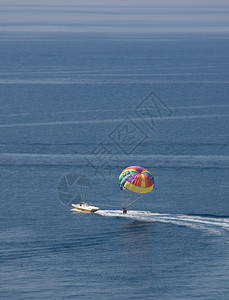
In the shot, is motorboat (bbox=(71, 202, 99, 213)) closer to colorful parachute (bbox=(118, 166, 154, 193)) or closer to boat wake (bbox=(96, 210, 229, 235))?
boat wake (bbox=(96, 210, 229, 235))

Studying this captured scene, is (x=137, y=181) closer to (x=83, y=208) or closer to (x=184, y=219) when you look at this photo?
(x=184, y=219)

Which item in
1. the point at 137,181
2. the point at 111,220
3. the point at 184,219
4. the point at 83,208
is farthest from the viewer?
the point at 83,208

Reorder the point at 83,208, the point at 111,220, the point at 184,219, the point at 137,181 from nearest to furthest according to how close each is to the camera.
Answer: the point at 137,181, the point at 111,220, the point at 184,219, the point at 83,208

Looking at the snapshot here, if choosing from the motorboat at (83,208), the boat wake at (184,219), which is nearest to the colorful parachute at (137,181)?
the boat wake at (184,219)

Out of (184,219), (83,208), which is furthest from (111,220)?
(184,219)

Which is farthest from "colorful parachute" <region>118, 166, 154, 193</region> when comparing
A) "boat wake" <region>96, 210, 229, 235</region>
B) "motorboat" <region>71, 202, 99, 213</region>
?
"motorboat" <region>71, 202, 99, 213</region>

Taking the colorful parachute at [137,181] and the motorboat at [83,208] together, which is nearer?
the colorful parachute at [137,181]

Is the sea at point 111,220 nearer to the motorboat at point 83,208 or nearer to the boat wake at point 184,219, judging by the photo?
the boat wake at point 184,219

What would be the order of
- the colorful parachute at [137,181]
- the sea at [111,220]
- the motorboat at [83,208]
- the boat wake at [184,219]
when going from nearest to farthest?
the sea at [111,220] → the boat wake at [184,219] → the colorful parachute at [137,181] → the motorboat at [83,208]
